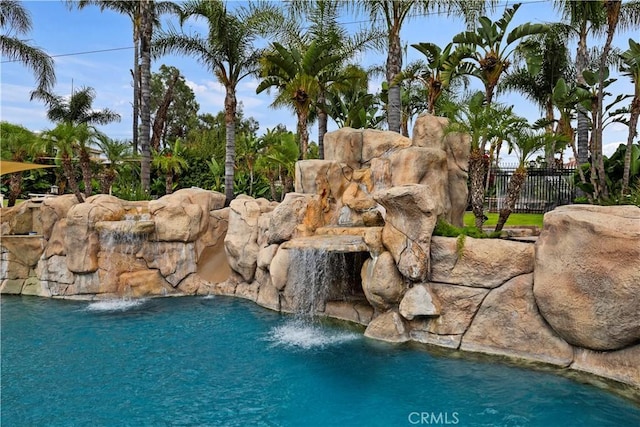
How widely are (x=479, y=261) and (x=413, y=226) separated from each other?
1.41m

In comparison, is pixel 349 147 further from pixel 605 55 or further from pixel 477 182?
pixel 605 55

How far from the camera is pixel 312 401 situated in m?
6.48

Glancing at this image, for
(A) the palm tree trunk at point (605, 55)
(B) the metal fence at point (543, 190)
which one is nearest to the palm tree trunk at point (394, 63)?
(A) the palm tree trunk at point (605, 55)

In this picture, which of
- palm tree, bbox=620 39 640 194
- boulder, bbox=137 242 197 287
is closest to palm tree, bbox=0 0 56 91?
boulder, bbox=137 242 197 287

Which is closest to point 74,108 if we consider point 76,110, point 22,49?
point 76,110

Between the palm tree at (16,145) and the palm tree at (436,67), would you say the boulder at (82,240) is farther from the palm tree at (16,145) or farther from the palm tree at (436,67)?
the palm tree at (436,67)

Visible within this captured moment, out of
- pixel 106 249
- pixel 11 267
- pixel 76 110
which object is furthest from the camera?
pixel 76 110

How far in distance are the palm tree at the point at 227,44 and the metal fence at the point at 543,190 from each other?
41.5 ft

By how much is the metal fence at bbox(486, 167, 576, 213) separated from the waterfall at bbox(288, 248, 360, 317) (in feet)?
39.9

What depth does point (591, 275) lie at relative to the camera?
707 cm

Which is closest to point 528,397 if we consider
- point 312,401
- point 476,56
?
point 312,401

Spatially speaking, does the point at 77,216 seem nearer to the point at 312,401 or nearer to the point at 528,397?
the point at 312,401

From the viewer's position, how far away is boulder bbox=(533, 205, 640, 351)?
679 cm

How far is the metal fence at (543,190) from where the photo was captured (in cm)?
2008
